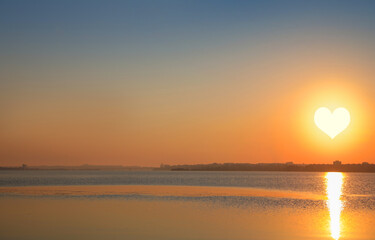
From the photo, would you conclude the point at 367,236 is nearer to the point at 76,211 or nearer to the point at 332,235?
the point at 332,235

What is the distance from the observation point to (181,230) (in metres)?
23.9

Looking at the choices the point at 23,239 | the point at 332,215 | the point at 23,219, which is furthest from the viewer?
the point at 332,215

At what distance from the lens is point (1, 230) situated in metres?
23.2

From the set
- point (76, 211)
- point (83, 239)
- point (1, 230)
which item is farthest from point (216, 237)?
point (76, 211)

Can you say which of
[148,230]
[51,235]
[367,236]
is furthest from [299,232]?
[51,235]

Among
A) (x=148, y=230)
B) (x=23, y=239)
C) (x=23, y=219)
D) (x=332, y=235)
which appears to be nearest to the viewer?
(x=23, y=239)

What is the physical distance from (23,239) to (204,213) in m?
14.4

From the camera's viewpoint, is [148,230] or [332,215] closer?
[148,230]

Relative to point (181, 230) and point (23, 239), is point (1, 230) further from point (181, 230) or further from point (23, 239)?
point (181, 230)

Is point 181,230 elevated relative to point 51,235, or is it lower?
elevated

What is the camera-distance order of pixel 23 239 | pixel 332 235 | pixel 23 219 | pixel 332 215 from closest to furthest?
pixel 23 239 < pixel 332 235 < pixel 23 219 < pixel 332 215

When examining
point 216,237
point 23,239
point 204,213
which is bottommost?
point 23,239

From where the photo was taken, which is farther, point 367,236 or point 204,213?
point 204,213

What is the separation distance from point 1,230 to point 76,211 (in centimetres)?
904
